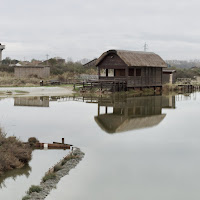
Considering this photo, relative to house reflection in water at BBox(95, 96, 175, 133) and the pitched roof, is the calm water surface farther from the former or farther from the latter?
the pitched roof

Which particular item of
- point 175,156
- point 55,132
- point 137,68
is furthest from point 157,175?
point 137,68

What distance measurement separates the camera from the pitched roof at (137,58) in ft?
144

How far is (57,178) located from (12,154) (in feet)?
7.85

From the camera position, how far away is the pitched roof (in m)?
43.8

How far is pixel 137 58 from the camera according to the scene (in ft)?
149

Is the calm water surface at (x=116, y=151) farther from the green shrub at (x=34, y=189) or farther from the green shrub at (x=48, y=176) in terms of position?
the green shrub at (x=34, y=189)

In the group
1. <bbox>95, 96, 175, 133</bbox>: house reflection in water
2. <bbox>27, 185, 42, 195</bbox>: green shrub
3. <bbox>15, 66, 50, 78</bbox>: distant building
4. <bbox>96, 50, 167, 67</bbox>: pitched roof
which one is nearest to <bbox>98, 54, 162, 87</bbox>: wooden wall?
<bbox>96, 50, 167, 67</bbox>: pitched roof

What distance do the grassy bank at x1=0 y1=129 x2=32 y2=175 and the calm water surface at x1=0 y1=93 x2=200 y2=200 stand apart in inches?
15.2

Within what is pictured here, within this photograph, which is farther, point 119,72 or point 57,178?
point 119,72

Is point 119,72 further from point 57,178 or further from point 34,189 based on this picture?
point 34,189

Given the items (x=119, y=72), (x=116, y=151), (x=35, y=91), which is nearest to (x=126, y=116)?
(x=116, y=151)

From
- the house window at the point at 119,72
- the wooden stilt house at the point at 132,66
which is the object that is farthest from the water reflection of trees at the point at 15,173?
the house window at the point at 119,72

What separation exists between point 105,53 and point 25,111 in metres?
19.8

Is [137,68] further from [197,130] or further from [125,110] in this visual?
[197,130]
